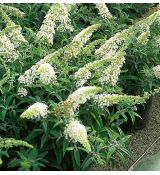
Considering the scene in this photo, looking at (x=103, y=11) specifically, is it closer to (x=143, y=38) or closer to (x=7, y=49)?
(x=143, y=38)

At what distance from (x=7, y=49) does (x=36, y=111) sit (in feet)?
2.85

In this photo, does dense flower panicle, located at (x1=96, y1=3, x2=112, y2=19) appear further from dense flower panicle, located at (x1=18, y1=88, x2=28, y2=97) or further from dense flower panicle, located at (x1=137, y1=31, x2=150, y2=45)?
dense flower panicle, located at (x1=18, y1=88, x2=28, y2=97)

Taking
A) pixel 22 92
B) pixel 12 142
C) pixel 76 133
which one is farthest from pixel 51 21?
pixel 12 142

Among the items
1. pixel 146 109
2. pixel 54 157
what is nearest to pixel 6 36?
pixel 54 157

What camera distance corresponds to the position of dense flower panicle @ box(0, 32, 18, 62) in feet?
15.3

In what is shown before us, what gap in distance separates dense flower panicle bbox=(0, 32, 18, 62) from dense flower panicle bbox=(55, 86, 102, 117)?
0.80 m

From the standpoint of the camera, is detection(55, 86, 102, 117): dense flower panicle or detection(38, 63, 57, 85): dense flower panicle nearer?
detection(55, 86, 102, 117): dense flower panicle

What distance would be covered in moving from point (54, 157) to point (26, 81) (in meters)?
0.69

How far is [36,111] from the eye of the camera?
4.11m

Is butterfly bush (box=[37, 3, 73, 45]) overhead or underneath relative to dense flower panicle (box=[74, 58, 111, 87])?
overhead

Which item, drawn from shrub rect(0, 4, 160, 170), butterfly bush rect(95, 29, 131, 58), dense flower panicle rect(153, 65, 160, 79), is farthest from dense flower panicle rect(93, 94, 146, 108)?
dense flower panicle rect(153, 65, 160, 79)

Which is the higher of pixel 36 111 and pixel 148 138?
pixel 36 111

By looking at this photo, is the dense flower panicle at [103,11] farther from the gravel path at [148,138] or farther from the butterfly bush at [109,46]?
the gravel path at [148,138]

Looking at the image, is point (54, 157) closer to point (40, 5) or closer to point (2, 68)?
point (2, 68)
